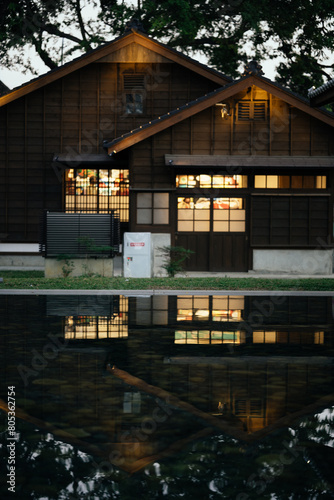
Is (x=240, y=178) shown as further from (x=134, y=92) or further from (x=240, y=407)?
(x=240, y=407)

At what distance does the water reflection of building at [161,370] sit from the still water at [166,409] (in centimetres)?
2

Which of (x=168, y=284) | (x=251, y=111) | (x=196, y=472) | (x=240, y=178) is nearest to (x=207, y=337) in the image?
(x=196, y=472)

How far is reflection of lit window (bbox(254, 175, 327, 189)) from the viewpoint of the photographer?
26.8 meters

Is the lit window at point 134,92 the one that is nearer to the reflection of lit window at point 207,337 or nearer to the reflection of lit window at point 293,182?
the reflection of lit window at point 293,182

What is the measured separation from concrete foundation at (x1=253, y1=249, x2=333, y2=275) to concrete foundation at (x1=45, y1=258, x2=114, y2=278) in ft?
18.2

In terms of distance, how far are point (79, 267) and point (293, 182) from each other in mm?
8421

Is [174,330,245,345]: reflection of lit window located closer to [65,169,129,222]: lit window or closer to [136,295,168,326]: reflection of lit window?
[136,295,168,326]: reflection of lit window

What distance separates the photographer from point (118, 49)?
29609 millimetres

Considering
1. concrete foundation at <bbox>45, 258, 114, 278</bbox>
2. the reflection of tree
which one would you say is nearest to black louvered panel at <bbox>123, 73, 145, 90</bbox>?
concrete foundation at <bbox>45, 258, 114, 278</bbox>

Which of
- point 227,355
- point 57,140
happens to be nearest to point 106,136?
point 57,140

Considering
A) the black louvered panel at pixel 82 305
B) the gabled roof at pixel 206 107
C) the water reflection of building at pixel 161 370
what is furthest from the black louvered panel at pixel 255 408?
the gabled roof at pixel 206 107

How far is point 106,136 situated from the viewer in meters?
30.0

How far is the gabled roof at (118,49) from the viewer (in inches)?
1150

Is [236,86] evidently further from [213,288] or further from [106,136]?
[213,288]
